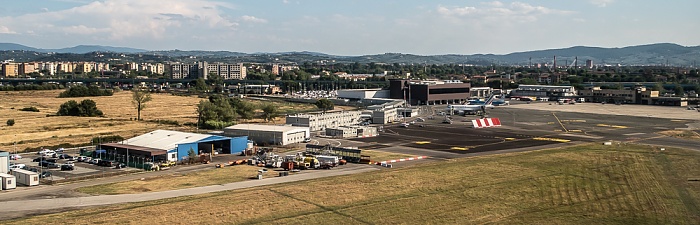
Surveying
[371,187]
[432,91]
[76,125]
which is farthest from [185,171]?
[432,91]

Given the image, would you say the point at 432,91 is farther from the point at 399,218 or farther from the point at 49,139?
the point at 399,218

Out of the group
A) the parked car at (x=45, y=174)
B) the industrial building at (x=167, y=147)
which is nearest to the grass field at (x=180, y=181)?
the parked car at (x=45, y=174)

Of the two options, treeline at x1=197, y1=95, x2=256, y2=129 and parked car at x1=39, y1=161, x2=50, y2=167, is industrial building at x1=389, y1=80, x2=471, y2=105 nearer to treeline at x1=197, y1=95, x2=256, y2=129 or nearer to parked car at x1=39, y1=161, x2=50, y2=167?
treeline at x1=197, y1=95, x2=256, y2=129

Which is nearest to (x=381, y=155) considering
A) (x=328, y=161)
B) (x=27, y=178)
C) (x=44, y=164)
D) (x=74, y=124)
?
(x=328, y=161)

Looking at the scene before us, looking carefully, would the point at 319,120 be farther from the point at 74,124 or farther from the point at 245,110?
the point at 74,124

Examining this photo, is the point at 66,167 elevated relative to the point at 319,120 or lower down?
lower down

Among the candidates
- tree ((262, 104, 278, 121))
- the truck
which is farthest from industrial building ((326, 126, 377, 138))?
the truck
